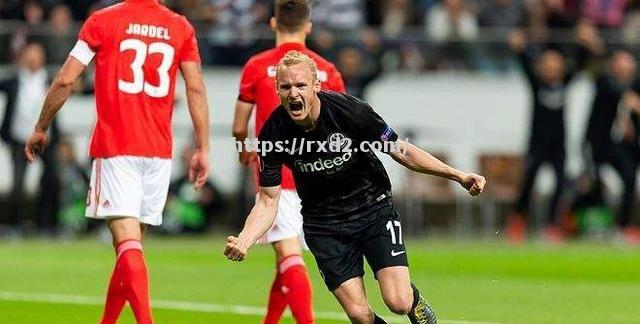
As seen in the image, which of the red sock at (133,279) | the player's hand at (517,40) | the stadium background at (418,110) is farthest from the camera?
the player's hand at (517,40)

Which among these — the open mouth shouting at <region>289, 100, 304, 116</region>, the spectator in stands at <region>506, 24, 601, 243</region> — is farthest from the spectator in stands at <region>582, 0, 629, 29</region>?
the open mouth shouting at <region>289, 100, 304, 116</region>

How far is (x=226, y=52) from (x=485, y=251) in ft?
16.7

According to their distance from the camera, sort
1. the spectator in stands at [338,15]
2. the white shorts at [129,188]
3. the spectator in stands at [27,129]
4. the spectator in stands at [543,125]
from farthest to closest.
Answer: the spectator in stands at [338,15] → the spectator in stands at [543,125] → the spectator in stands at [27,129] → the white shorts at [129,188]

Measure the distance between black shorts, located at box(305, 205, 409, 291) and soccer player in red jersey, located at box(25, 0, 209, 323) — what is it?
1183 mm

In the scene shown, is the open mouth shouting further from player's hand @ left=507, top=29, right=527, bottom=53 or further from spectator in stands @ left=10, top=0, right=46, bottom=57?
spectator in stands @ left=10, top=0, right=46, bottom=57

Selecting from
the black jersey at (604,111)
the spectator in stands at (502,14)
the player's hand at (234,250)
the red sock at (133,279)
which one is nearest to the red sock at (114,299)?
the red sock at (133,279)

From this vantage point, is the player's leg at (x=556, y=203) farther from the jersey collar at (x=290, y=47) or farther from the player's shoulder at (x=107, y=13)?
the player's shoulder at (x=107, y=13)

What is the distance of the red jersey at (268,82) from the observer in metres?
11.0

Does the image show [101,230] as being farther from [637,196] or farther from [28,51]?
[637,196]

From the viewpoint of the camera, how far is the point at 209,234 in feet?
76.0

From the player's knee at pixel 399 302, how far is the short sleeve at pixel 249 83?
2261 mm

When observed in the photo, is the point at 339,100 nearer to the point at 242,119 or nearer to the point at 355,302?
the point at 355,302

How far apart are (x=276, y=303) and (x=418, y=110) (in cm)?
1402

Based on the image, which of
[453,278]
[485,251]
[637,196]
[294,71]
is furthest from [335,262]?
[637,196]
